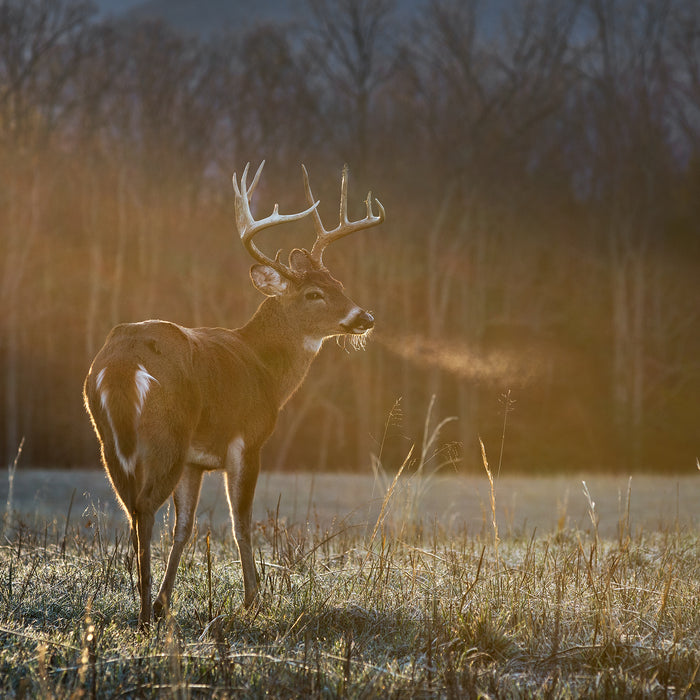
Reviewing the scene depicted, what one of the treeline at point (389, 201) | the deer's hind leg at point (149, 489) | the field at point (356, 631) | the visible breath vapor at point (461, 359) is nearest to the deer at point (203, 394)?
the deer's hind leg at point (149, 489)

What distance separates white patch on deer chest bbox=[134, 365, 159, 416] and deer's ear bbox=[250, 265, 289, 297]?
2.11m

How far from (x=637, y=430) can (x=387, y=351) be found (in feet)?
23.2

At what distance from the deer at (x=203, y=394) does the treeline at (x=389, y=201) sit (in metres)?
14.7

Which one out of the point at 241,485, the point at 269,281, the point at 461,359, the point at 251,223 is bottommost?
the point at 241,485

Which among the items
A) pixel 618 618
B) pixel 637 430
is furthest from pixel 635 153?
pixel 618 618

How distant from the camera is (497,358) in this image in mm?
26109

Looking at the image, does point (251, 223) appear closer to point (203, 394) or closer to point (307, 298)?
point (307, 298)

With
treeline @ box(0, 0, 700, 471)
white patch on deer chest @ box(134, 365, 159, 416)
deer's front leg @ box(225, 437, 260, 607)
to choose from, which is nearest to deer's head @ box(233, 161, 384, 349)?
deer's front leg @ box(225, 437, 260, 607)

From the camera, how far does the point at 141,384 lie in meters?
4.66

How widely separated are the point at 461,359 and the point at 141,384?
69.0 ft

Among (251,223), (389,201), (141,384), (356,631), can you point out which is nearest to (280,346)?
(251,223)

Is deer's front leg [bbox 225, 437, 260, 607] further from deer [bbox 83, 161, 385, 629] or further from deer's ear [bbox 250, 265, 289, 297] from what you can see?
deer's ear [bbox 250, 265, 289, 297]

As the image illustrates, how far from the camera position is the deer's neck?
649cm

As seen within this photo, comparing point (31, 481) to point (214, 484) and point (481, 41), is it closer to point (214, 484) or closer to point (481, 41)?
point (214, 484)
